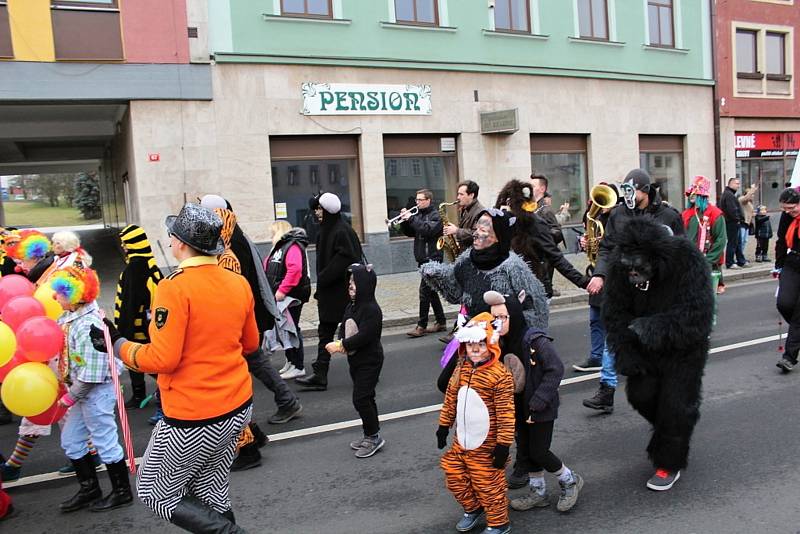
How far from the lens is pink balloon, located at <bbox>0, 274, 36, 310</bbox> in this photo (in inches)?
190

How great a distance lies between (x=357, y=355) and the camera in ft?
16.3

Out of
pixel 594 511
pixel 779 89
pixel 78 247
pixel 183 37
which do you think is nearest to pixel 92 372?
pixel 78 247

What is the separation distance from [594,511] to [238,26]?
40.9ft

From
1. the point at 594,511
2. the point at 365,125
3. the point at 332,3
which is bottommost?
the point at 594,511

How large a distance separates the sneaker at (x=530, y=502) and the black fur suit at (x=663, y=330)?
79 cm

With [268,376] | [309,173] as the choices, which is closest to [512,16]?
[309,173]

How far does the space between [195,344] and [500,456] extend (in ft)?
5.33

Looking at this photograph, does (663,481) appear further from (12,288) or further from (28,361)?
(12,288)

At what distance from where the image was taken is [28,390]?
12.6 ft

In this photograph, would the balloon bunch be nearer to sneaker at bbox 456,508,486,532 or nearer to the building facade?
sneaker at bbox 456,508,486,532

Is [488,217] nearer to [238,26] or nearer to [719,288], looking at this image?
[719,288]

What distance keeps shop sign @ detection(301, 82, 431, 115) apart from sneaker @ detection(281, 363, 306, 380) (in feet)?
27.6

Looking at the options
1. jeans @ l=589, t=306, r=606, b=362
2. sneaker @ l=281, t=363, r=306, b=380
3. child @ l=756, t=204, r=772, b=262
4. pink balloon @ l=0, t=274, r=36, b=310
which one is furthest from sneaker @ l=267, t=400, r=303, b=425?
child @ l=756, t=204, r=772, b=262

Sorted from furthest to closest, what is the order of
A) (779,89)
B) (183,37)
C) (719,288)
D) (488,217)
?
(779,89) < (183,37) < (719,288) < (488,217)
